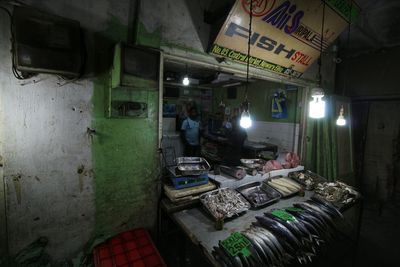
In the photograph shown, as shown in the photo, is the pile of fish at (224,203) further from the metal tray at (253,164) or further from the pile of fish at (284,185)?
the metal tray at (253,164)

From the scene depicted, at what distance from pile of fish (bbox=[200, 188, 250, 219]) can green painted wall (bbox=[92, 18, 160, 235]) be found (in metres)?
0.81

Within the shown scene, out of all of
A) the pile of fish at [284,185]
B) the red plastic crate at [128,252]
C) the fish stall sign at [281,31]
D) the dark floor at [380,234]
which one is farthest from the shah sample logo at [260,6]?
the dark floor at [380,234]

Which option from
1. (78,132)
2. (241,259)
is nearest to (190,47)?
(78,132)

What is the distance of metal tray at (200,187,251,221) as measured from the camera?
2412mm

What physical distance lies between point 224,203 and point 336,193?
2109mm

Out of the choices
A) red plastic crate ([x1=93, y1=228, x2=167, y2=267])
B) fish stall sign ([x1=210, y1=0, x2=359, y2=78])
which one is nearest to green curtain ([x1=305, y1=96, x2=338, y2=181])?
fish stall sign ([x1=210, y1=0, x2=359, y2=78])

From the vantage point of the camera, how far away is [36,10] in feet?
5.91

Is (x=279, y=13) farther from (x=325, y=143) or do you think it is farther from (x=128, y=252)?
(x=128, y=252)

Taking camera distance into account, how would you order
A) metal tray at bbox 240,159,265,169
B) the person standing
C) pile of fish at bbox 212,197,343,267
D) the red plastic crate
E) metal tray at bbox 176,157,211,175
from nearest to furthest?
pile of fish at bbox 212,197,343,267, the red plastic crate, metal tray at bbox 176,157,211,175, metal tray at bbox 240,159,265,169, the person standing

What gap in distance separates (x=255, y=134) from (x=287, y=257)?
483 centimetres

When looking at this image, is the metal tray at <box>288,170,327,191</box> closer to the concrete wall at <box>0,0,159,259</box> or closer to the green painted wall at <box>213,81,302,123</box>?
the green painted wall at <box>213,81,302,123</box>

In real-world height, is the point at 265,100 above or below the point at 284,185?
above

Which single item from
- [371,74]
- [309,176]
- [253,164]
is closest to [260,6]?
[253,164]

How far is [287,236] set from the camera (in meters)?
2.08
